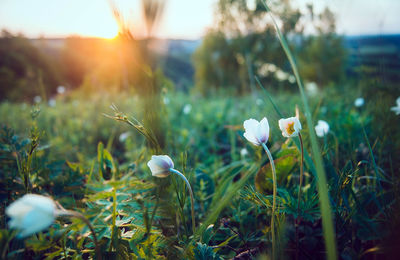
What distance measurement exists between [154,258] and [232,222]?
39cm

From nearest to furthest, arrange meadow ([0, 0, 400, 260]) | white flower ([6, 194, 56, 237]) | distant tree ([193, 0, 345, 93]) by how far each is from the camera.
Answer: white flower ([6, 194, 56, 237]) < meadow ([0, 0, 400, 260]) < distant tree ([193, 0, 345, 93])

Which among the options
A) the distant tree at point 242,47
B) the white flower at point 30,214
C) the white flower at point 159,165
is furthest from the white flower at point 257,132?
the distant tree at point 242,47

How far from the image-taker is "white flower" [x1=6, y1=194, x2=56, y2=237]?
455 millimetres

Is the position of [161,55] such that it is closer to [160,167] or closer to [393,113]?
[160,167]

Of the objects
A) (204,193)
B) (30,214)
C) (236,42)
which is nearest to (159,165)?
(30,214)

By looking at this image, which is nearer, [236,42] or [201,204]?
[201,204]

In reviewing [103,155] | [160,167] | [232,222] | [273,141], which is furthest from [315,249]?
[103,155]

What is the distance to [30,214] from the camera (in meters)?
0.46

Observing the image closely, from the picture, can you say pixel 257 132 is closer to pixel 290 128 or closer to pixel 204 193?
pixel 290 128

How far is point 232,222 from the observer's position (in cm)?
97

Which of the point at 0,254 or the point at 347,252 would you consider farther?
the point at 347,252

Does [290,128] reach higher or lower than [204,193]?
higher

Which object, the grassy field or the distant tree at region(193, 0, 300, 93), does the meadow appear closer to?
the grassy field

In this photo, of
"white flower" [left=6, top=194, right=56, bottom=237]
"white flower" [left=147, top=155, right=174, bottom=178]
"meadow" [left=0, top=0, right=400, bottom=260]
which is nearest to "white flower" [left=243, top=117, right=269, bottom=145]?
"meadow" [left=0, top=0, right=400, bottom=260]
